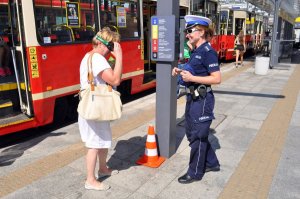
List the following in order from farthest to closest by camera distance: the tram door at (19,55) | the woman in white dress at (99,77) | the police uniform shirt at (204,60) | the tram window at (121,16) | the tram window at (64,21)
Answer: the tram window at (121,16) < the tram window at (64,21) < the tram door at (19,55) < the police uniform shirt at (204,60) < the woman in white dress at (99,77)

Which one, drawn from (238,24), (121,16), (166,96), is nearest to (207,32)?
(166,96)

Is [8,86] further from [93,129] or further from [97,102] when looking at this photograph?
[97,102]

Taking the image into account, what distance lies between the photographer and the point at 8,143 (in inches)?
196

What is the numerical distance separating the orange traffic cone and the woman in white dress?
28.3 inches

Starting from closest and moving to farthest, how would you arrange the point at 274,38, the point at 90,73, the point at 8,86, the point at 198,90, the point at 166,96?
1. the point at 90,73
2. the point at 198,90
3. the point at 166,96
4. the point at 8,86
5. the point at 274,38

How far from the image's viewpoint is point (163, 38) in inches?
147

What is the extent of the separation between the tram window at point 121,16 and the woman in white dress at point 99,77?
3.08 m

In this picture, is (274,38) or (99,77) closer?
(99,77)

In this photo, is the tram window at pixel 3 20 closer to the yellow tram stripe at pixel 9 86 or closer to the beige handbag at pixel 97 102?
the yellow tram stripe at pixel 9 86

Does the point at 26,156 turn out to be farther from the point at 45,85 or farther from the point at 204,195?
the point at 204,195

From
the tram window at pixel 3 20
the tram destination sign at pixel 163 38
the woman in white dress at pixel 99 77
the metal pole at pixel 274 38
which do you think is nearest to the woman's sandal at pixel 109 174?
the woman in white dress at pixel 99 77

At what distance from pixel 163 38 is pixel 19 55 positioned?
2.35m

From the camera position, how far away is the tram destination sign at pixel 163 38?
3.67 meters

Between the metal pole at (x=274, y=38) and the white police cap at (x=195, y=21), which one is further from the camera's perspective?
the metal pole at (x=274, y=38)
